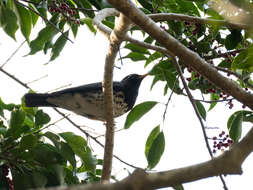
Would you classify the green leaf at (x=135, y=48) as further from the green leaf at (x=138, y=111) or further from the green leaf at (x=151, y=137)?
the green leaf at (x=151, y=137)

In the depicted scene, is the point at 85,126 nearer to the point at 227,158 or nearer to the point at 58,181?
the point at 58,181

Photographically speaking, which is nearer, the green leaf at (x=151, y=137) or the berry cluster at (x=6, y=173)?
the berry cluster at (x=6, y=173)

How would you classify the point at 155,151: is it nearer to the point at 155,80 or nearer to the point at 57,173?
the point at 155,80

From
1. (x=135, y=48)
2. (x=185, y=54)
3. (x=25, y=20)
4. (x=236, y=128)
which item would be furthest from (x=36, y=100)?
(x=185, y=54)

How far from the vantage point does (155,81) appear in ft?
14.4

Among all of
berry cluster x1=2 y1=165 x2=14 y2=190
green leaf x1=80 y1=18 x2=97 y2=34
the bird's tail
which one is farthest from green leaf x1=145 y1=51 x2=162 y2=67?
berry cluster x1=2 y1=165 x2=14 y2=190

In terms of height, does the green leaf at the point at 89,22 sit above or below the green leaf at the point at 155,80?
above

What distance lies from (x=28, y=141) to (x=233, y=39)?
5.66 feet

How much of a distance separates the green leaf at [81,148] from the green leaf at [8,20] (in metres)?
0.93

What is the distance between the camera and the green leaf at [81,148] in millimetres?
3404

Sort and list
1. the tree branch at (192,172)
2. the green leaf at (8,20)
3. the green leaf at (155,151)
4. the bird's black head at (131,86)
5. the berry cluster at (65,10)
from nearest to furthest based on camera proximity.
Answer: the tree branch at (192,172)
the green leaf at (8,20)
the green leaf at (155,151)
the berry cluster at (65,10)
the bird's black head at (131,86)

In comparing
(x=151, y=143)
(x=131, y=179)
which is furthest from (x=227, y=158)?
(x=151, y=143)

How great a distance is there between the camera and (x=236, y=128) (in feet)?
12.3

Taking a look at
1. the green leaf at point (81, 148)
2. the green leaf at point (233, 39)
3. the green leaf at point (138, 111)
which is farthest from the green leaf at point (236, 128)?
the green leaf at point (81, 148)
